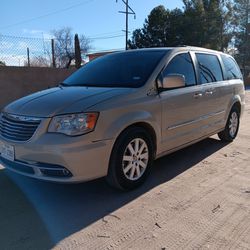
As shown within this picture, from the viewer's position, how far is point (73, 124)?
12.1 feet

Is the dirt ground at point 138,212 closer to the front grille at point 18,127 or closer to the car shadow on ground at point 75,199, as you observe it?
the car shadow on ground at point 75,199

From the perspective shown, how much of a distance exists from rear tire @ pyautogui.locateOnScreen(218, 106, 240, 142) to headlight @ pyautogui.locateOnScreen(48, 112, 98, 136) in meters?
3.68

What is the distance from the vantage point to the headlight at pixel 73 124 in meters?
3.68

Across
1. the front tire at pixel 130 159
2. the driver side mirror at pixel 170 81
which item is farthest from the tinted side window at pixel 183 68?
the front tire at pixel 130 159

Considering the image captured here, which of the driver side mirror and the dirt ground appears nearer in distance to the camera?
the dirt ground

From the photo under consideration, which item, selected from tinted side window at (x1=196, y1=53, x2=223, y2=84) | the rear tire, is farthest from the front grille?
the rear tire

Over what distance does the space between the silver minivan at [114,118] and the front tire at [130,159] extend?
0.04 feet

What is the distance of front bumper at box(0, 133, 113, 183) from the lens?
3613 millimetres

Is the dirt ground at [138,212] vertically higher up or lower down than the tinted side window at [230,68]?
lower down

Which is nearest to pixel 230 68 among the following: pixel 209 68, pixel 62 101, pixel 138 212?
pixel 209 68

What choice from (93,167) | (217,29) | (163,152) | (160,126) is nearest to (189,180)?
(163,152)

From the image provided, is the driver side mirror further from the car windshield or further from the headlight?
the headlight

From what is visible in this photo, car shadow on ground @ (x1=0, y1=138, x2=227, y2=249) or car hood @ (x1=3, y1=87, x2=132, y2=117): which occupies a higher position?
car hood @ (x1=3, y1=87, x2=132, y2=117)

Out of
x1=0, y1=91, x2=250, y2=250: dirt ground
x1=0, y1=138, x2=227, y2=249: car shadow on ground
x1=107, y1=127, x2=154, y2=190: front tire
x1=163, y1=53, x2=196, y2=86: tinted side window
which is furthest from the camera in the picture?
x1=163, y1=53, x2=196, y2=86: tinted side window
